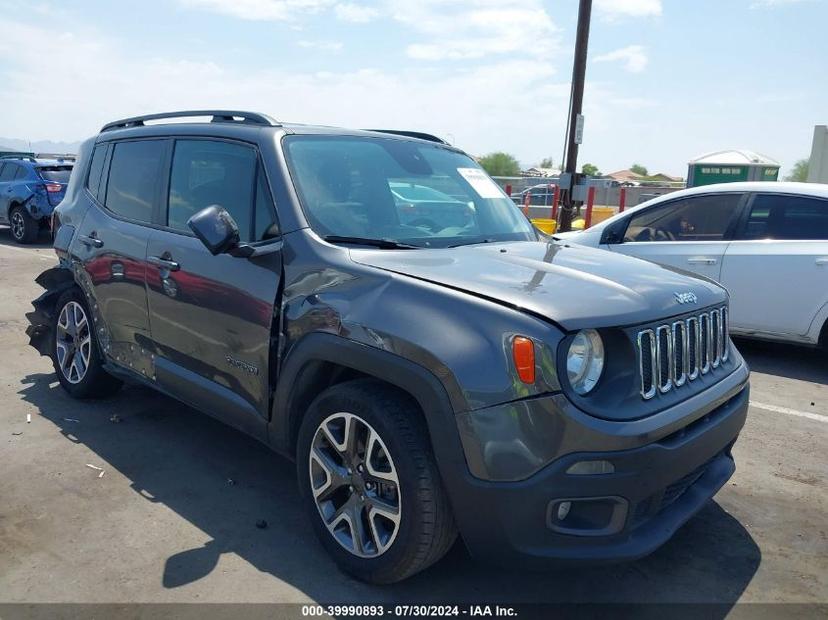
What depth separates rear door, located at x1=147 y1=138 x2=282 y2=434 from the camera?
3.31m

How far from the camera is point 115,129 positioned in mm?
4887

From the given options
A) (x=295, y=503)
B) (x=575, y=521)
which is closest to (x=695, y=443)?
(x=575, y=521)

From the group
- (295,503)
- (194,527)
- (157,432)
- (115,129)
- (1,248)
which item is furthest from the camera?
(1,248)

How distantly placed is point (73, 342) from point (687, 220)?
5444mm

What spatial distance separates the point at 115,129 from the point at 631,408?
13.2ft

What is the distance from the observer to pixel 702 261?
6.54 meters

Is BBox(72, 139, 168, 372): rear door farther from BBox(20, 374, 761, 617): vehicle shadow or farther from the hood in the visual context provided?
the hood

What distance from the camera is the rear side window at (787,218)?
6.14 m

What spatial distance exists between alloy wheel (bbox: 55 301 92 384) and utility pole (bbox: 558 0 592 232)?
11208 millimetres

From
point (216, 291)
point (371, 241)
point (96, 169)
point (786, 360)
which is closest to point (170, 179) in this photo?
point (216, 291)

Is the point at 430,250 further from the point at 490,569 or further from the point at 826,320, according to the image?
the point at 826,320

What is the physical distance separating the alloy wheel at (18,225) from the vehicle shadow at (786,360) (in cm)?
1350

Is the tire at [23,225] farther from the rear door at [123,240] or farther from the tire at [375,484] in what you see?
the tire at [375,484]

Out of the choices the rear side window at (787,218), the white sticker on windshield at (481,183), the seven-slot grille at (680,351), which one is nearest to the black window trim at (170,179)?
the white sticker on windshield at (481,183)
